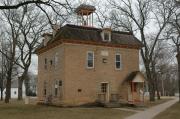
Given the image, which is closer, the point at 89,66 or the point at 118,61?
the point at 89,66

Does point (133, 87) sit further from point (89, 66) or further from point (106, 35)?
point (106, 35)

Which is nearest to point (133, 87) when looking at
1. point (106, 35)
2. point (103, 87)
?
point (103, 87)

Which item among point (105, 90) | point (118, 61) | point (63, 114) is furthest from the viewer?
point (118, 61)

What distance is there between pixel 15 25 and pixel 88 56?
17344mm

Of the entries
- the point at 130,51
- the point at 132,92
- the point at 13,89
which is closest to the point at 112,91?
the point at 132,92

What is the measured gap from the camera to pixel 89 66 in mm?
39125

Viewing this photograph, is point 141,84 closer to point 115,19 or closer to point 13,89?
point 115,19

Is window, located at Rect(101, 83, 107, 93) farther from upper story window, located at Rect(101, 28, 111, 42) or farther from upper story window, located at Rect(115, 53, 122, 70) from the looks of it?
upper story window, located at Rect(101, 28, 111, 42)

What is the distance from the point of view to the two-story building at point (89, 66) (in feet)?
123

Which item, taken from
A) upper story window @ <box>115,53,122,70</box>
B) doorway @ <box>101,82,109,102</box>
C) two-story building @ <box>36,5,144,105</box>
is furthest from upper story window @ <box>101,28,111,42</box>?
doorway @ <box>101,82,109,102</box>

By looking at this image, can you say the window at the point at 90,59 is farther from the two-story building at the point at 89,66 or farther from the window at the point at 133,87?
the window at the point at 133,87

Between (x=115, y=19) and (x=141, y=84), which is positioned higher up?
(x=115, y=19)

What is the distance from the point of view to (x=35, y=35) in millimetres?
54344

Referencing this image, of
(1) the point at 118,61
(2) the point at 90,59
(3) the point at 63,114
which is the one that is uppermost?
(2) the point at 90,59
